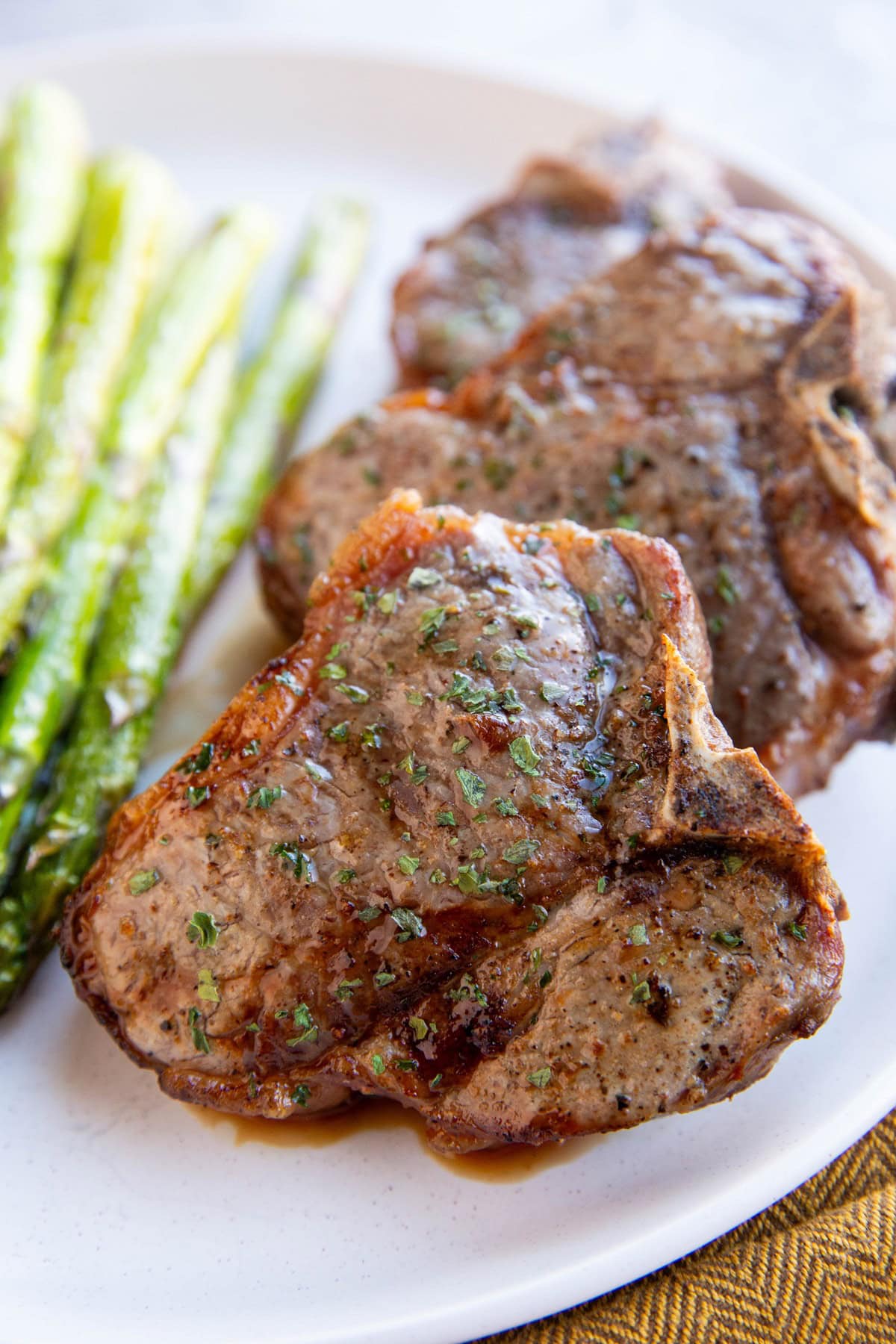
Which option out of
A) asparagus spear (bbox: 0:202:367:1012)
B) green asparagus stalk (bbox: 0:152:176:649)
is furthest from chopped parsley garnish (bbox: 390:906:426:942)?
green asparagus stalk (bbox: 0:152:176:649)

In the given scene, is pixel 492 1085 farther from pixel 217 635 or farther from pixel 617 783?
pixel 217 635

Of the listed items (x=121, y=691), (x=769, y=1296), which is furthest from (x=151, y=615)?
(x=769, y=1296)

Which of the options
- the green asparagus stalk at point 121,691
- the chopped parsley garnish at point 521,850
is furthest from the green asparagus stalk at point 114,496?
the chopped parsley garnish at point 521,850

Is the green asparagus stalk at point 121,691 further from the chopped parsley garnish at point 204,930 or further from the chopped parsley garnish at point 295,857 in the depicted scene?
the chopped parsley garnish at point 295,857

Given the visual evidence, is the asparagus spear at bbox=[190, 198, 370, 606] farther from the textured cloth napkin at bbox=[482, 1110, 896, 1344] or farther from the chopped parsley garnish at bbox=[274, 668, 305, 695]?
the textured cloth napkin at bbox=[482, 1110, 896, 1344]

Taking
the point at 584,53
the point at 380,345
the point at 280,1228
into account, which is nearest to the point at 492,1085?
the point at 280,1228
